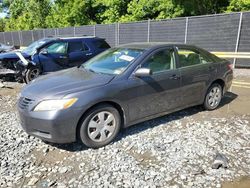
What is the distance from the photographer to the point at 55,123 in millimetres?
3902

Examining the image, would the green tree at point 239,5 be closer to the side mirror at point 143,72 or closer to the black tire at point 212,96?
the black tire at point 212,96

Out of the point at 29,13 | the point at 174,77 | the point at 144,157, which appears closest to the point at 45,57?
the point at 174,77

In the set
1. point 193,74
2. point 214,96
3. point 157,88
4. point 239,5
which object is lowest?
point 214,96

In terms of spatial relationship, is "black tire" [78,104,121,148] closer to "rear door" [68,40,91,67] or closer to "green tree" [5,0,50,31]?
"rear door" [68,40,91,67]

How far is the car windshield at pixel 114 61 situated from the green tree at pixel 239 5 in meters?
12.5

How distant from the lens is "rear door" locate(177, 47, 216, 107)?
536 centimetres

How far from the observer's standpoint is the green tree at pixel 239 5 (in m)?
15.3

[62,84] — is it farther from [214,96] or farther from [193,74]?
[214,96]

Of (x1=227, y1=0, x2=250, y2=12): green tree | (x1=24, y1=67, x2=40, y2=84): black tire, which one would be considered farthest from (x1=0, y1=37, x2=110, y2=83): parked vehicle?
(x1=227, y1=0, x2=250, y2=12): green tree

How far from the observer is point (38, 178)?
3578mm

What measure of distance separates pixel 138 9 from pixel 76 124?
17.2m

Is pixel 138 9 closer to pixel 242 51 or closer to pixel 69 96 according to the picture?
pixel 242 51

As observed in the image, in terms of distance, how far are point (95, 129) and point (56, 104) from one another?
2.37ft

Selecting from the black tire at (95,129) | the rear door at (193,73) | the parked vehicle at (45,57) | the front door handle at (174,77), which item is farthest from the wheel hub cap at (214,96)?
the parked vehicle at (45,57)
